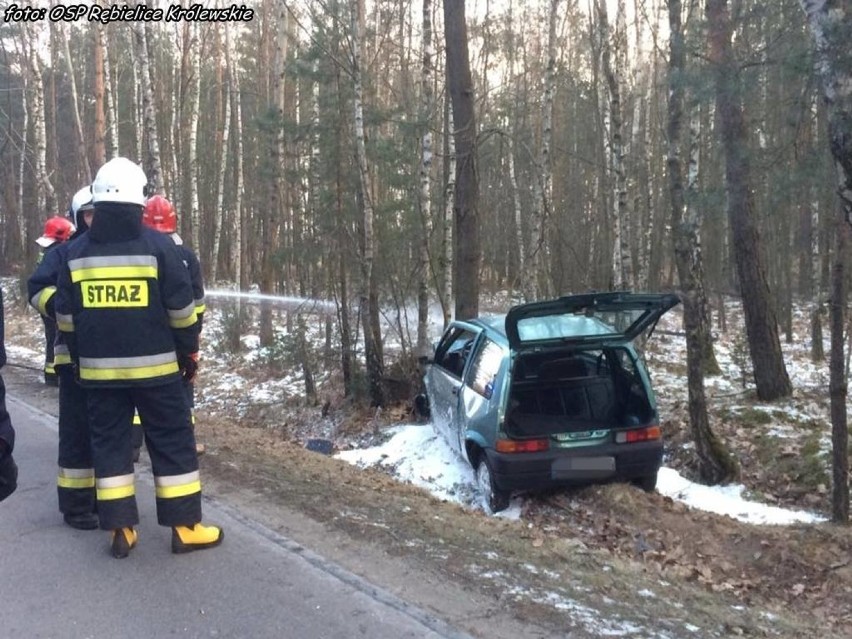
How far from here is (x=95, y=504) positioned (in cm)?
561

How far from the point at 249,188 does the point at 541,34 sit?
15.2 meters

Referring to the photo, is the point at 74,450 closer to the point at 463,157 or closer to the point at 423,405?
the point at 423,405

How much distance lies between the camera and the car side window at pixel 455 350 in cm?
918

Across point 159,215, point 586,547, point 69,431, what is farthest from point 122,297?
point 586,547

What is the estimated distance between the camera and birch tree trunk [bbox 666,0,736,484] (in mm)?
8750

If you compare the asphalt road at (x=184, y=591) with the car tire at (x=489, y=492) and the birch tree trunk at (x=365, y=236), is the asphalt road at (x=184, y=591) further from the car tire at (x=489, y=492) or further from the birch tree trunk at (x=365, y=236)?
the birch tree trunk at (x=365, y=236)

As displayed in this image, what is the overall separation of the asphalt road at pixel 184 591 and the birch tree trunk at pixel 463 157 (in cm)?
701

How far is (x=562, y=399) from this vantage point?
8.19 meters

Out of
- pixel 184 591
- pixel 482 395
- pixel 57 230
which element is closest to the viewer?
pixel 184 591

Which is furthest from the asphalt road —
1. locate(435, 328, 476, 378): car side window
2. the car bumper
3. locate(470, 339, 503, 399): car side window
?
locate(435, 328, 476, 378): car side window

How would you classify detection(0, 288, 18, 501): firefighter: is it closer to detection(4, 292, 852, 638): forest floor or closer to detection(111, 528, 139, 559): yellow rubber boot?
detection(111, 528, 139, 559): yellow rubber boot

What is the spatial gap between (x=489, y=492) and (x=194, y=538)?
3.38m

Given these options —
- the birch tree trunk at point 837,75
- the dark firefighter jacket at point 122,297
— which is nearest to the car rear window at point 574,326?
the birch tree trunk at point 837,75

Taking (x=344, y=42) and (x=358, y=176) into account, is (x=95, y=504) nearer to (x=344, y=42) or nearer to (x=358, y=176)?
(x=358, y=176)
